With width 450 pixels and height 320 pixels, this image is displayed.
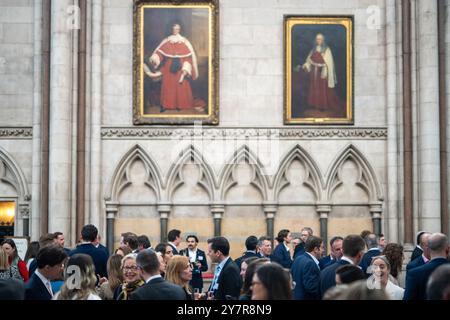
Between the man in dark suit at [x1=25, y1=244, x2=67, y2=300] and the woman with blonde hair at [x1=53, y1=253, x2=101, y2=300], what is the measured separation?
52 centimetres

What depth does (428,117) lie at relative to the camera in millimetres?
19484

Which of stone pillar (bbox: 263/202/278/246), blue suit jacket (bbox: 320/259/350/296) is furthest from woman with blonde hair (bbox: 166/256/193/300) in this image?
stone pillar (bbox: 263/202/278/246)

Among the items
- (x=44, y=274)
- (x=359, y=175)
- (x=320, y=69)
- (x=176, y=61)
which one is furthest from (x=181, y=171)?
(x=44, y=274)

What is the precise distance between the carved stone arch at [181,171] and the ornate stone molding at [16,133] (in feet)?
10.6

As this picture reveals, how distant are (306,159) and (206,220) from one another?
264 cm

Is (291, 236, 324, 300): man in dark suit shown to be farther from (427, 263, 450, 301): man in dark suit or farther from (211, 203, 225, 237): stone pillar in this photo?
(211, 203, 225, 237): stone pillar

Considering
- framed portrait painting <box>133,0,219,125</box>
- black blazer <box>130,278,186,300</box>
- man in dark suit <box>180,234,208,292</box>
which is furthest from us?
framed portrait painting <box>133,0,219,125</box>

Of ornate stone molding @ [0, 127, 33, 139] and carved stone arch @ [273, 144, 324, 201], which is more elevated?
ornate stone molding @ [0, 127, 33, 139]

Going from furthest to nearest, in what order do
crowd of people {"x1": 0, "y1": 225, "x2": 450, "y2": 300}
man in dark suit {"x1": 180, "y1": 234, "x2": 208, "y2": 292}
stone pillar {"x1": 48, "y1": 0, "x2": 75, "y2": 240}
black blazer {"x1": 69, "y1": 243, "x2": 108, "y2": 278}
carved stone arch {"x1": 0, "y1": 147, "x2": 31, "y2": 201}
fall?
carved stone arch {"x1": 0, "y1": 147, "x2": 31, "y2": 201} < stone pillar {"x1": 48, "y1": 0, "x2": 75, "y2": 240} < man in dark suit {"x1": 180, "y1": 234, "x2": 208, "y2": 292} < black blazer {"x1": 69, "y1": 243, "x2": 108, "y2": 278} < crowd of people {"x1": 0, "y1": 225, "x2": 450, "y2": 300}

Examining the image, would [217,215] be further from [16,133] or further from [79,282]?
[79,282]

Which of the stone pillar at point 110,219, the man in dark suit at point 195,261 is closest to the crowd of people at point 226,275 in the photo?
the man in dark suit at point 195,261

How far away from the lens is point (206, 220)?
2023 cm

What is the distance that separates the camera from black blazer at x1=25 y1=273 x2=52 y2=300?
7520 millimetres
